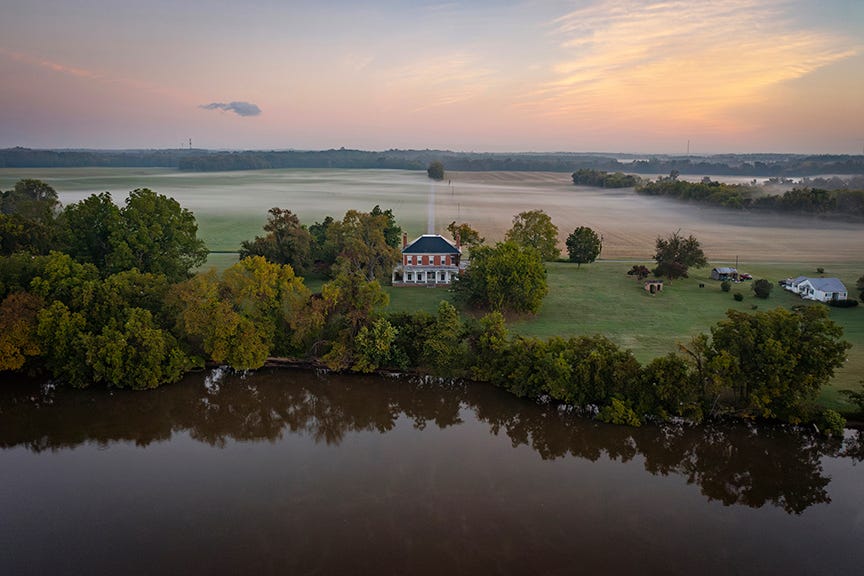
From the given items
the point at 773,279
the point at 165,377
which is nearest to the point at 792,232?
the point at 773,279

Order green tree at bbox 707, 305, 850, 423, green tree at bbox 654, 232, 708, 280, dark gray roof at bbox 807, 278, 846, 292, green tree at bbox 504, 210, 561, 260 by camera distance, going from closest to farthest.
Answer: green tree at bbox 707, 305, 850, 423
dark gray roof at bbox 807, 278, 846, 292
green tree at bbox 654, 232, 708, 280
green tree at bbox 504, 210, 561, 260

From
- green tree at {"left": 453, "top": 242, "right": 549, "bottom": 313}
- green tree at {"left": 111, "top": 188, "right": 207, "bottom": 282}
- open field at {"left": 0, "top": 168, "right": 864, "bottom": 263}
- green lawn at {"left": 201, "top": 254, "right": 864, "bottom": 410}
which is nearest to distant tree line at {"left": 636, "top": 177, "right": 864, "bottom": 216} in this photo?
open field at {"left": 0, "top": 168, "right": 864, "bottom": 263}

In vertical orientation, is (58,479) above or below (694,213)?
below

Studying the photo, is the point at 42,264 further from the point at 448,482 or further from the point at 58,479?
the point at 448,482

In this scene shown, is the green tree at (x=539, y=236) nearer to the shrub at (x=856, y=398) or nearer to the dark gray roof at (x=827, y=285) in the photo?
the dark gray roof at (x=827, y=285)

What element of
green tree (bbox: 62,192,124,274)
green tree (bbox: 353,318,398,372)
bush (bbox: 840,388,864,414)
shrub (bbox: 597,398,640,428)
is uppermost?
green tree (bbox: 62,192,124,274)

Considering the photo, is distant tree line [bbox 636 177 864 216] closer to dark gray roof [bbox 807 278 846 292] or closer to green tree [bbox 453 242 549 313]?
dark gray roof [bbox 807 278 846 292]

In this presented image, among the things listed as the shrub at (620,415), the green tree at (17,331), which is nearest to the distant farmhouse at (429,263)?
the shrub at (620,415)
